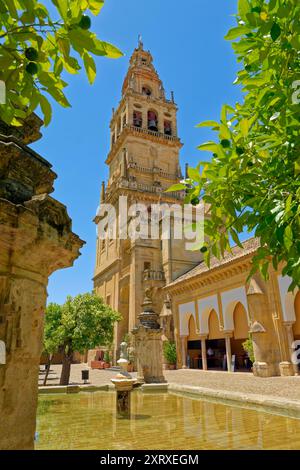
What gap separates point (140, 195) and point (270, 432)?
1281 inches

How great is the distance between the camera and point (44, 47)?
→ 5.89 ft

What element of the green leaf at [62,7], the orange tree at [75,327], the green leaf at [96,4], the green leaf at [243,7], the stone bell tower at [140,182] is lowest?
the orange tree at [75,327]

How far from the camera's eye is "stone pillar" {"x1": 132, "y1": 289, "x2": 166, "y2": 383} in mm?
13367

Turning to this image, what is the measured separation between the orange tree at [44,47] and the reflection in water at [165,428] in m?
5.00

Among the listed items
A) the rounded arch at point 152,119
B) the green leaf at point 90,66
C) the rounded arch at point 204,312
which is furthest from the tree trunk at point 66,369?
the rounded arch at point 152,119

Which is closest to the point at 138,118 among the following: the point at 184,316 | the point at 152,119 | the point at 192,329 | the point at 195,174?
the point at 152,119

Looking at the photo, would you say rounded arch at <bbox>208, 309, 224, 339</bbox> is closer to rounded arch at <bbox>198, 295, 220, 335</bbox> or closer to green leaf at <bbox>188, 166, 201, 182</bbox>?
rounded arch at <bbox>198, 295, 220, 335</bbox>

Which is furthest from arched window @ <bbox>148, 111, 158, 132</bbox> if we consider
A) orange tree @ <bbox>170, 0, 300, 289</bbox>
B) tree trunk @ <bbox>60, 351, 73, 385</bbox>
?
orange tree @ <bbox>170, 0, 300, 289</bbox>

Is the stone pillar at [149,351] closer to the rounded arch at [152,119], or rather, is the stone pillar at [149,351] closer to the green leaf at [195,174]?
the green leaf at [195,174]

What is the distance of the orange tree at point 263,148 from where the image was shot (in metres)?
2.26

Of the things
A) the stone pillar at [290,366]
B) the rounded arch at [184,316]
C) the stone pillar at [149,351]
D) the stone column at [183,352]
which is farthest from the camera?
the rounded arch at [184,316]

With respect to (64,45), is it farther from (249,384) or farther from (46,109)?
(249,384)

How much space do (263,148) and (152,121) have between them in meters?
44.6
